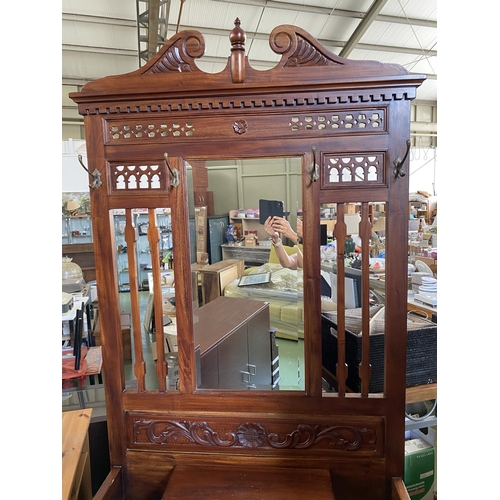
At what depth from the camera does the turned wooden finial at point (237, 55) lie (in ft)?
2.62

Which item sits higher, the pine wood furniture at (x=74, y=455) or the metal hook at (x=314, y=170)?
the metal hook at (x=314, y=170)

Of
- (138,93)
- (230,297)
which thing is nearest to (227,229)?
(230,297)

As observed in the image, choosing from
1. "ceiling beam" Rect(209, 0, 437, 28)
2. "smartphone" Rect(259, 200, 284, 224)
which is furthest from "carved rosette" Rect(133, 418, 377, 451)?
"ceiling beam" Rect(209, 0, 437, 28)

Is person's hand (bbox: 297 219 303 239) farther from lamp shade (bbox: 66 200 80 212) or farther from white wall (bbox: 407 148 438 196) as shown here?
white wall (bbox: 407 148 438 196)

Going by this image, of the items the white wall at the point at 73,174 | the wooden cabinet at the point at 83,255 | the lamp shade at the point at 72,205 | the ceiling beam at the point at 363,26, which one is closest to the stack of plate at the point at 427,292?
the ceiling beam at the point at 363,26

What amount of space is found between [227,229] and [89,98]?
1.50 ft

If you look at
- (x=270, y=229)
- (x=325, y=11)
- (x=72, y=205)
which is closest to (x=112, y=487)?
(x=270, y=229)

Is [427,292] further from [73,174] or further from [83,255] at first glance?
[83,255]

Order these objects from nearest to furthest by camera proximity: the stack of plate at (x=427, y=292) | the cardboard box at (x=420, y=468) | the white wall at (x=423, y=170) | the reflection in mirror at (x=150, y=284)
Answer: the reflection in mirror at (x=150, y=284) → the cardboard box at (x=420, y=468) → the stack of plate at (x=427, y=292) → the white wall at (x=423, y=170)

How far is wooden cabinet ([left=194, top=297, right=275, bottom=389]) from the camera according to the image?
3.34 ft

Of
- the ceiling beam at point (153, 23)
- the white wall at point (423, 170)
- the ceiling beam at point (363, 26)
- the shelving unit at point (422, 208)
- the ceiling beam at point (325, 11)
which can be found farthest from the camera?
the white wall at point (423, 170)

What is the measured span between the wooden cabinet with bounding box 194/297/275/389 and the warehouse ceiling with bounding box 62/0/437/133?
122 inches

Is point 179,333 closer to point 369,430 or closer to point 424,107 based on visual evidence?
point 369,430

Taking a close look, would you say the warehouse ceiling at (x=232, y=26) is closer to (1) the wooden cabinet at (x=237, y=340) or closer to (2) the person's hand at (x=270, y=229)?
(2) the person's hand at (x=270, y=229)
